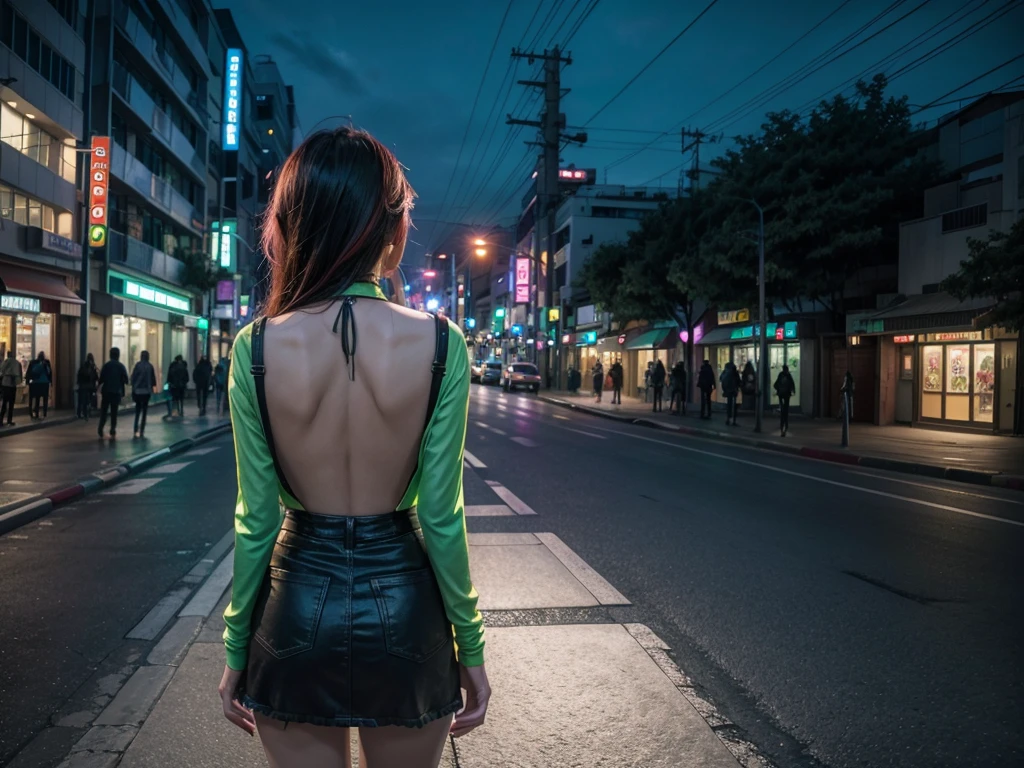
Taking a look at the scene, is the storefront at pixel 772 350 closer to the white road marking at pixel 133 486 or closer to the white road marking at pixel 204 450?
the white road marking at pixel 204 450

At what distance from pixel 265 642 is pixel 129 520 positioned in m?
8.36

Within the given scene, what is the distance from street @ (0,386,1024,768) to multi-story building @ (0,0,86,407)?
45.9ft

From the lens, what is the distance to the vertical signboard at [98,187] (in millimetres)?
25875

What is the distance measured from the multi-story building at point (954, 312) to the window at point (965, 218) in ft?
0.09

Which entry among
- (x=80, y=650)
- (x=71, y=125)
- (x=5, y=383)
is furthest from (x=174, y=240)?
(x=80, y=650)

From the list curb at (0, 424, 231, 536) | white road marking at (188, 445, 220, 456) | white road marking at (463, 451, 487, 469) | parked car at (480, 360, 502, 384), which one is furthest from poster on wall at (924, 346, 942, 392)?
parked car at (480, 360, 502, 384)

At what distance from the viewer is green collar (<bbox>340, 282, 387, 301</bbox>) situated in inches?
67.1

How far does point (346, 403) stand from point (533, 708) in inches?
106

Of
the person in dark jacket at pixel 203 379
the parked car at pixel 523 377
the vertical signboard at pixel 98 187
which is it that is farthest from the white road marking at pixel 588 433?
the parked car at pixel 523 377

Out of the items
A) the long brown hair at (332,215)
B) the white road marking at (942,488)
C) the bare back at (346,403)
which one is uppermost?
the long brown hair at (332,215)

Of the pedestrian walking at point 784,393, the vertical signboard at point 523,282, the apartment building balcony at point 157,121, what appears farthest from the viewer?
the vertical signboard at point 523,282

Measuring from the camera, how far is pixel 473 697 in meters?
1.69

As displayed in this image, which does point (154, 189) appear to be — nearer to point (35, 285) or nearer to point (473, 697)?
point (35, 285)

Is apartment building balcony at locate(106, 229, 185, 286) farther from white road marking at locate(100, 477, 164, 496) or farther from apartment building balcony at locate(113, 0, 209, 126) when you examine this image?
white road marking at locate(100, 477, 164, 496)
